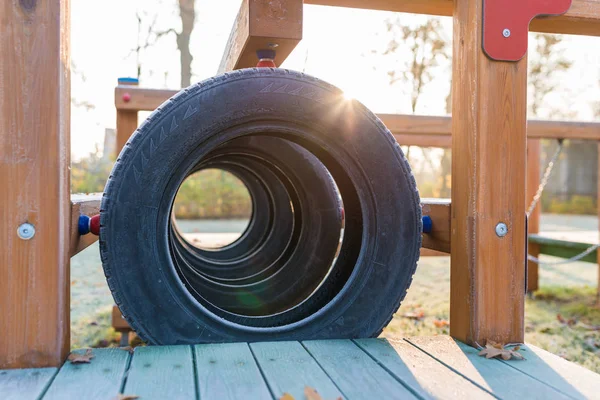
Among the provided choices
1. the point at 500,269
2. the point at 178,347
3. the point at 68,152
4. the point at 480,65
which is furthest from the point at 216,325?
the point at 480,65

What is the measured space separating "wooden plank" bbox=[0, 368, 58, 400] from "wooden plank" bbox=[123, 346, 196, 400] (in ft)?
0.76

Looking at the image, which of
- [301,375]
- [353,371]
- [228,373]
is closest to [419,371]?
[353,371]

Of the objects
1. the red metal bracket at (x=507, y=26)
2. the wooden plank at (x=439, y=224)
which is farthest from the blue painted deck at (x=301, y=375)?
the red metal bracket at (x=507, y=26)

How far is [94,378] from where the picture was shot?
158cm

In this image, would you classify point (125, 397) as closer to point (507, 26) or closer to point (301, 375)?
point (301, 375)

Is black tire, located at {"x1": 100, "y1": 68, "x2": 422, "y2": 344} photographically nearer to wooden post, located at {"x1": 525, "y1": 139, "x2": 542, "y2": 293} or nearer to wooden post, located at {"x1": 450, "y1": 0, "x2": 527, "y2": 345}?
wooden post, located at {"x1": 450, "y1": 0, "x2": 527, "y2": 345}

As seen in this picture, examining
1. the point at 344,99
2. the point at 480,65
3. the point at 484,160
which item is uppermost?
the point at 480,65

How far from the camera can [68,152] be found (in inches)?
72.4

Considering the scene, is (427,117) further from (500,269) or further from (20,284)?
(20,284)

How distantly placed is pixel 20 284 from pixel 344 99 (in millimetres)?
1268

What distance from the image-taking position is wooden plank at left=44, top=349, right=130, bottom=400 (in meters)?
1.46

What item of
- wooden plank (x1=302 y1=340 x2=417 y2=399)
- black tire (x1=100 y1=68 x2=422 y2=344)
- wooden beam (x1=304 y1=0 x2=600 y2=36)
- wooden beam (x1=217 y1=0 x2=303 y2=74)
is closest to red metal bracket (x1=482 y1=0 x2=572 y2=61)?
wooden beam (x1=304 y1=0 x2=600 y2=36)

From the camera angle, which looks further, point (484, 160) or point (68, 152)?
point (484, 160)

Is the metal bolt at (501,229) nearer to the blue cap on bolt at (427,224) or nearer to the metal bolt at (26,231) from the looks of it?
the blue cap on bolt at (427,224)
